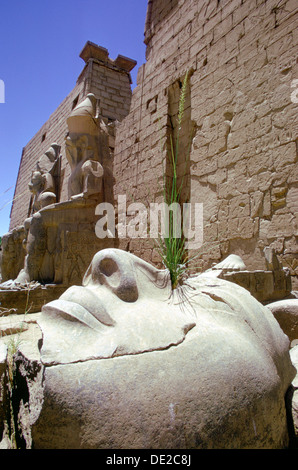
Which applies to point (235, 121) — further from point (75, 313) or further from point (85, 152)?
point (75, 313)

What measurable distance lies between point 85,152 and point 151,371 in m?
4.35

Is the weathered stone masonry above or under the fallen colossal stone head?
above

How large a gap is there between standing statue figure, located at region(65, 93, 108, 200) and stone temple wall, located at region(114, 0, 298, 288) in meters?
0.81

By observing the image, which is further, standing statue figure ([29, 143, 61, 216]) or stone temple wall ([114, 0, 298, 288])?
standing statue figure ([29, 143, 61, 216])

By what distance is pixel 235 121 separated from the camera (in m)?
3.44

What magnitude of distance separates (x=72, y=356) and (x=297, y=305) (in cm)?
150

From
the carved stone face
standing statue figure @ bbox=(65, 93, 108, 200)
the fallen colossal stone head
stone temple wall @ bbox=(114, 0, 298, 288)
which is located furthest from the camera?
standing statue figure @ bbox=(65, 93, 108, 200)

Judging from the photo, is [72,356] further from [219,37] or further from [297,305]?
[219,37]

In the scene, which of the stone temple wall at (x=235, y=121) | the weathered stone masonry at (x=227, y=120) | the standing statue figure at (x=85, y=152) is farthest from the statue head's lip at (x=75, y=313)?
the standing statue figure at (x=85, y=152)

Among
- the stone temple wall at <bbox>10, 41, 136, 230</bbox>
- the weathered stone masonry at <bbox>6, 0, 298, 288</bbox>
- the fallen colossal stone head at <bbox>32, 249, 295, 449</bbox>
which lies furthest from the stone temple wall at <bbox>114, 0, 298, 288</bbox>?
the stone temple wall at <bbox>10, 41, 136, 230</bbox>

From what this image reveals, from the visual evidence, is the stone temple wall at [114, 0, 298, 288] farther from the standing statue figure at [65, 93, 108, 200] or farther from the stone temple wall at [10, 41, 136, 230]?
the stone temple wall at [10, 41, 136, 230]

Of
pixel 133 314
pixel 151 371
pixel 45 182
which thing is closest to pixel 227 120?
pixel 133 314

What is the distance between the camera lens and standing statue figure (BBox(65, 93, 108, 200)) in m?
4.46
